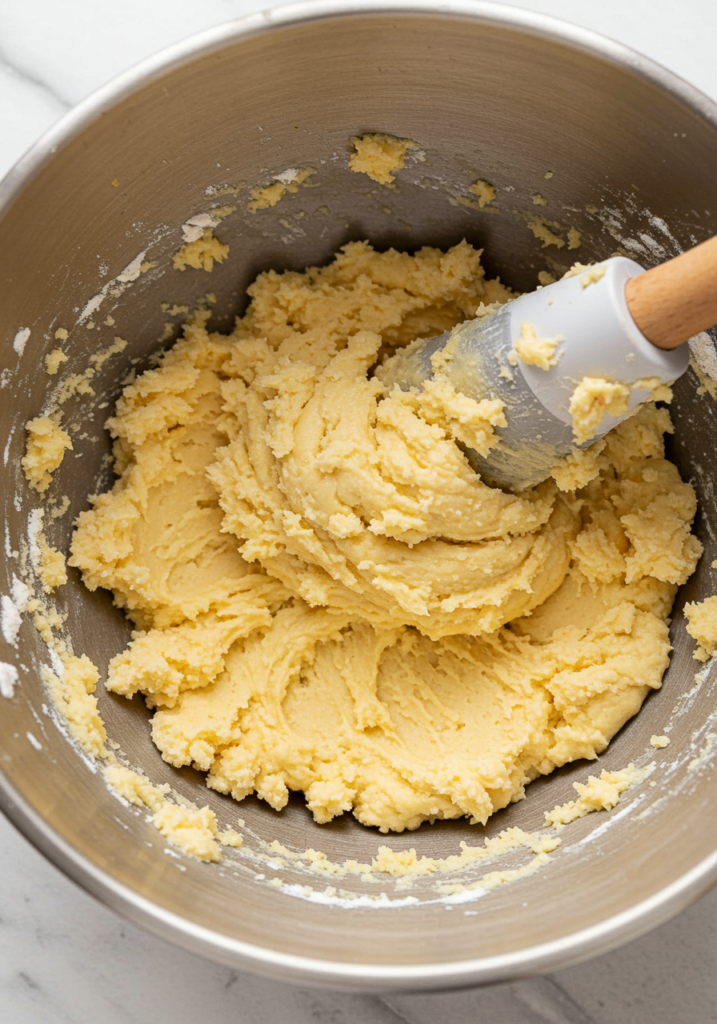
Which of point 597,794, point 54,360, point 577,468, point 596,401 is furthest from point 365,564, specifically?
point 54,360

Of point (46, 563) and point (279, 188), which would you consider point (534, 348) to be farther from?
point (46, 563)

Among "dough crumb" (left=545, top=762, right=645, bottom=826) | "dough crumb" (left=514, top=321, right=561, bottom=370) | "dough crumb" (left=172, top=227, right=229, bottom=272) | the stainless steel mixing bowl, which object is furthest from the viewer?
"dough crumb" (left=172, top=227, right=229, bottom=272)

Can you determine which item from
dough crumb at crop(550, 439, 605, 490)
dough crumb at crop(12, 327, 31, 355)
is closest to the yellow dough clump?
dough crumb at crop(550, 439, 605, 490)

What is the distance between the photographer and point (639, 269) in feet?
5.60

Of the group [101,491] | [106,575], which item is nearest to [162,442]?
[101,491]

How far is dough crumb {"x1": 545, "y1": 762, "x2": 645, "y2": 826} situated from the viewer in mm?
1982

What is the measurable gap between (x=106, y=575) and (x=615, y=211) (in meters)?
1.49

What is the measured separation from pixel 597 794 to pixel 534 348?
1045 mm

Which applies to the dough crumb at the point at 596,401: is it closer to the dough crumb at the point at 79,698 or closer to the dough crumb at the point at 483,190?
the dough crumb at the point at 483,190

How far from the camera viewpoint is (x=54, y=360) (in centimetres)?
199

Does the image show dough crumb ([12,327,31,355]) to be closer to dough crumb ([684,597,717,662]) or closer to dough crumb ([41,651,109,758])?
dough crumb ([41,651,109,758])

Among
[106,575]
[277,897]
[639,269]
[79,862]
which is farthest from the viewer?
[106,575]

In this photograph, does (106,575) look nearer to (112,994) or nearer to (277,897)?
(277,897)

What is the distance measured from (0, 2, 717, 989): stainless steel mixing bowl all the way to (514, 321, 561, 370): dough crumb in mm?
431
